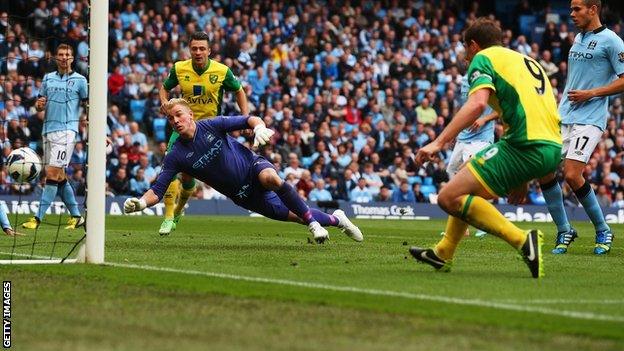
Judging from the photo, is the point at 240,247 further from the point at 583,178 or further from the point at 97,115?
the point at 583,178

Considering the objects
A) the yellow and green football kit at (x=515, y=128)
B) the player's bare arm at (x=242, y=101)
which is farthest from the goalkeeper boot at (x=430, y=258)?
the player's bare arm at (x=242, y=101)

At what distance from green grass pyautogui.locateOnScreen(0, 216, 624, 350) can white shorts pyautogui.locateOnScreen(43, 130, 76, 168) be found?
5.35 meters

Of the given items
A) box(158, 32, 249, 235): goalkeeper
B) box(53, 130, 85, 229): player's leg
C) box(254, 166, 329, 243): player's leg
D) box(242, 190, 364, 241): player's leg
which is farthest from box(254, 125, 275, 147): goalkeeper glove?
box(53, 130, 85, 229): player's leg

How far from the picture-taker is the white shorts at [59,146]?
59.5 ft

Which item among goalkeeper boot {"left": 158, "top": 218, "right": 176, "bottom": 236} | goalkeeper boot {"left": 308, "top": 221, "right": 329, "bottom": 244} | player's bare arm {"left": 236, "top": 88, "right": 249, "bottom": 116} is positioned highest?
player's bare arm {"left": 236, "top": 88, "right": 249, "bottom": 116}

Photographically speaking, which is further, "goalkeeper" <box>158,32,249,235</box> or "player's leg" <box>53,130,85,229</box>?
"player's leg" <box>53,130,85,229</box>

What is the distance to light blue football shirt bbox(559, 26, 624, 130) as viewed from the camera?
13.6 m

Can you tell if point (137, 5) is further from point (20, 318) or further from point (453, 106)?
point (20, 318)

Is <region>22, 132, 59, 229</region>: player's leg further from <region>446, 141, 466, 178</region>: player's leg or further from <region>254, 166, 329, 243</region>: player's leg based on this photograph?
<region>446, 141, 466, 178</region>: player's leg

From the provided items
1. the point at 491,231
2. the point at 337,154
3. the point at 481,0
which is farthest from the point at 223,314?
the point at 481,0

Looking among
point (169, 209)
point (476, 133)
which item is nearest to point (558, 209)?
point (476, 133)

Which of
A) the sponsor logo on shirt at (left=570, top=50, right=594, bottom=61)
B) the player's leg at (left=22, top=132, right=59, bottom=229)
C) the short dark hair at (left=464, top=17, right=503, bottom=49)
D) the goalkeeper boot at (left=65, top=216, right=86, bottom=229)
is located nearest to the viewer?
the short dark hair at (left=464, top=17, right=503, bottom=49)

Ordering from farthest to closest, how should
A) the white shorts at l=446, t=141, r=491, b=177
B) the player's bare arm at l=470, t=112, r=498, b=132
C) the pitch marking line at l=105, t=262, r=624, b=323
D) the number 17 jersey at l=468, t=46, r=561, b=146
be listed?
the white shorts at l=446, t=141, r=491, b=177 → the player's bare arm at l=470, t=112, r=498, b=132 → the number 17 jersey at l=468, t=46, r=561, b=146 → the pitch marking line at l=105, t=262, r=624, b=323

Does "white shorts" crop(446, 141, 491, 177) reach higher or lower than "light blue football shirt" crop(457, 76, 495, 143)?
lower
